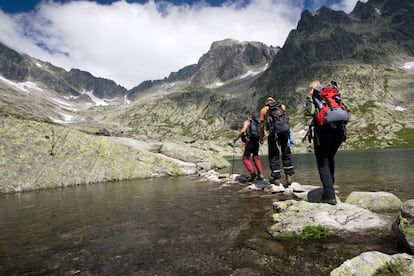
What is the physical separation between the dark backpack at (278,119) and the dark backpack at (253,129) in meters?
2.31

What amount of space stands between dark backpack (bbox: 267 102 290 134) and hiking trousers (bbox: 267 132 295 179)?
31 centimetres

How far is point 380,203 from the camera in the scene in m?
9.12

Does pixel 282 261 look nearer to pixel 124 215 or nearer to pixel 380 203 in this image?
pixel 380 203

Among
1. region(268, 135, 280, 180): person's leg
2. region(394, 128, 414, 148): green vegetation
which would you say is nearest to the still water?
region(268, 135, 280, 180): person's leg

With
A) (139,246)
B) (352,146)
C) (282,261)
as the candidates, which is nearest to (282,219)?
(282,261)

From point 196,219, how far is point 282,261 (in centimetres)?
423

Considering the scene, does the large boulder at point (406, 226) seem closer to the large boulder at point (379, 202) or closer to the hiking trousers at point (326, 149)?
the hiking trousers at point (326, 149)

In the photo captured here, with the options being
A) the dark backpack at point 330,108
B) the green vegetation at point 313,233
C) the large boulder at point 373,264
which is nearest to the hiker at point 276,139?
the dark backpack at point 330,108

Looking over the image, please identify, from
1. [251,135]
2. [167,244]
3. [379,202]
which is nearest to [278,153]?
[251,135]

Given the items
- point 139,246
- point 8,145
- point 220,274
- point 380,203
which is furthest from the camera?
point 8,145

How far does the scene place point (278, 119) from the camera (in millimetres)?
13180

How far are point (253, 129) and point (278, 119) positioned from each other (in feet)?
9.15

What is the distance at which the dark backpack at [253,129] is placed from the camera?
51.7ft

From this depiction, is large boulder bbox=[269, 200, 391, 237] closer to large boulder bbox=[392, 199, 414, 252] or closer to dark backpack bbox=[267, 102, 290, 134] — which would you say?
large boulder bbox=[392, 199, 414, 252]
